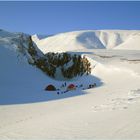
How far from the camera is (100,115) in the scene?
1004 cm

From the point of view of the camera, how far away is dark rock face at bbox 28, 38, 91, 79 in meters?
27.9

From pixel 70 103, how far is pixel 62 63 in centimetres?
1496

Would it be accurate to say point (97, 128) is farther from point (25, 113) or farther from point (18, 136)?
point (25, 113)

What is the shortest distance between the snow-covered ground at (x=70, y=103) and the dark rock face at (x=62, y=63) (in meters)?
0.94

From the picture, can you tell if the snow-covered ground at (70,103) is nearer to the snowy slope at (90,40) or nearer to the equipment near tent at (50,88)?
the equipment near tent at (50,88)

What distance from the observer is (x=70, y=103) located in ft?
49.4

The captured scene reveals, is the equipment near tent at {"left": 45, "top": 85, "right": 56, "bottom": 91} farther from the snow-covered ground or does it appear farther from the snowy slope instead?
the snowy slope

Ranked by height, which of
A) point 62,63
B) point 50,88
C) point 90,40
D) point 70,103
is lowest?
point 70,103

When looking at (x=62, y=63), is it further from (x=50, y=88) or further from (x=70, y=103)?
(x=70, y=103)

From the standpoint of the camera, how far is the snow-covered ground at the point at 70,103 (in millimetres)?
8141

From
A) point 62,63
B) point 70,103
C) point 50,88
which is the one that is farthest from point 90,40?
point 70,103

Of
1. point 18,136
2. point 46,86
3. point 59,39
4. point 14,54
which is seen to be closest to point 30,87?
point 46,86

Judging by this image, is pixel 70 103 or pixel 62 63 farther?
pixel 62 63

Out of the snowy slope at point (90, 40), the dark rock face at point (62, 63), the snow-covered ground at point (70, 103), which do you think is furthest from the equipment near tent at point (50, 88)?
the snowy slope at point (90, 40)
